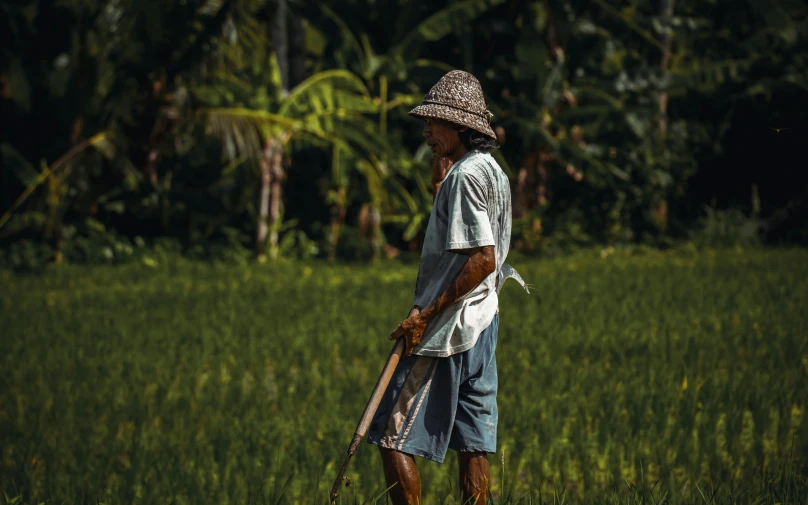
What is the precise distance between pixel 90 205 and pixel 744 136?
26.6 ft

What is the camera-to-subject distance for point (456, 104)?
286 cm

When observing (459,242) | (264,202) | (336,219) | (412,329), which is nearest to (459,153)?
(459,242)

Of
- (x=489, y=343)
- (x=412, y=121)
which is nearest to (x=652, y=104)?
(x=412, y=121)

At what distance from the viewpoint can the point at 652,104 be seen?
1323 centimetres

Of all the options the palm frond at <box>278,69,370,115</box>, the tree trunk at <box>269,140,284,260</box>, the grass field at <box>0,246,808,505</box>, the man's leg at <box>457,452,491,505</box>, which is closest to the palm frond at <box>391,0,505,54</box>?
the palm frond at <box>278,69,370,115</box>

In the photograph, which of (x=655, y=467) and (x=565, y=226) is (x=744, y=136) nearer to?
(x=565, y=226)

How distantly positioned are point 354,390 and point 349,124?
624 cm

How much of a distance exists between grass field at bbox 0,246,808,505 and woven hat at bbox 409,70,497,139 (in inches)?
42.0

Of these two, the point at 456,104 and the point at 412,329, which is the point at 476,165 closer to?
the point at 456,104

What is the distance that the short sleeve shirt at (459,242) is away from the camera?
2.78m

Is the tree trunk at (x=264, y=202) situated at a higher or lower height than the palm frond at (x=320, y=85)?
lower

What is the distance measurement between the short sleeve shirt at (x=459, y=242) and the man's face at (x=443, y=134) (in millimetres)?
56

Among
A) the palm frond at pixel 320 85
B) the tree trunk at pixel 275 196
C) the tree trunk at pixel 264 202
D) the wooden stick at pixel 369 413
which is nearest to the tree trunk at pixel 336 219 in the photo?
the tree trunk at pixel 275 196

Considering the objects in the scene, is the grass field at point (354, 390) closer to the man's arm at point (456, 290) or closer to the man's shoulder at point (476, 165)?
the man's arm at point (456, 290)
